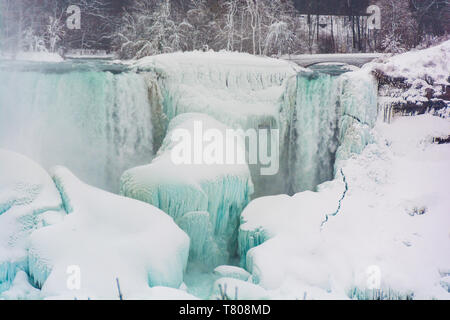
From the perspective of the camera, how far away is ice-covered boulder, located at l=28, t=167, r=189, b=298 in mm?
2602

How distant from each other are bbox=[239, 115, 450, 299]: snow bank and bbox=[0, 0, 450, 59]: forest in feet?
3.01

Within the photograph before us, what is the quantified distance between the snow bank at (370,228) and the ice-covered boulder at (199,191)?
0.62 feet

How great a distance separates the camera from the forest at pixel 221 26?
390 centimetres

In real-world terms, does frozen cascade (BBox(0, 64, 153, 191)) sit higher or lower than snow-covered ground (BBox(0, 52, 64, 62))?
lower

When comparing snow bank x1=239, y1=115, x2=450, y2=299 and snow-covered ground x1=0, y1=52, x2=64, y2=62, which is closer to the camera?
snow bank x1=239, y1=115, x2=450, y2=299

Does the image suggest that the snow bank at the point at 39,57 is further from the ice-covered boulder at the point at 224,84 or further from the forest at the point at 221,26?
the ice-covered boulder at the point at 224,84

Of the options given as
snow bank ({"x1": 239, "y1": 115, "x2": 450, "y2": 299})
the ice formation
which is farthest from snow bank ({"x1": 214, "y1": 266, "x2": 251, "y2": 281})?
the ice formation

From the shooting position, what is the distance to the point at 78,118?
4105mm

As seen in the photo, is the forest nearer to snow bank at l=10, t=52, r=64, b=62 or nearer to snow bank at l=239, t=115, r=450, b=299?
snow bank at l=10, t=52, r=64, b=62

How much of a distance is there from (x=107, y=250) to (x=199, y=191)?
2.84ft

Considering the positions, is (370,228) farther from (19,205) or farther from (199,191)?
(19,205)

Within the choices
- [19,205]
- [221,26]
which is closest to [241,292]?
[19,205]

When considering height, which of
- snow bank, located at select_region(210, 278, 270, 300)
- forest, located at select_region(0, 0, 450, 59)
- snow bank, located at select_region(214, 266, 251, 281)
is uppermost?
forest, located at select_region(0, 0, 450, 59)
